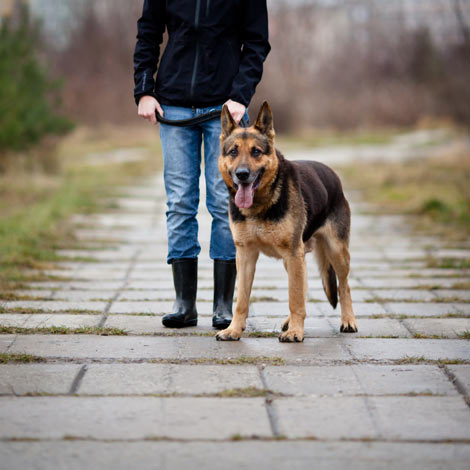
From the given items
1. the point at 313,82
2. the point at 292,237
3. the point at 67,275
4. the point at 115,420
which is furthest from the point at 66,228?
the point at 313,82

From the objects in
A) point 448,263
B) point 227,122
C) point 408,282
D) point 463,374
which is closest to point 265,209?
point 227,122

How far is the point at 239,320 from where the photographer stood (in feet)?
15.8

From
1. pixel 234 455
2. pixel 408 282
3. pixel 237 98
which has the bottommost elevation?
pixel 408 282

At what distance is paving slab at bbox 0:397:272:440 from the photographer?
315cm

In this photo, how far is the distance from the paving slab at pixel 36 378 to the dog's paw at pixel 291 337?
1.25 m

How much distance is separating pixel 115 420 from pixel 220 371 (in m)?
0.86

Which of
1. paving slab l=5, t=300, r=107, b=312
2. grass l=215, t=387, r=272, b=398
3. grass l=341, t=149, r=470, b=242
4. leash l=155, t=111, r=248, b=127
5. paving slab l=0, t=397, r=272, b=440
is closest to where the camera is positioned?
paving slab l=0, t=397, r=272, b=440

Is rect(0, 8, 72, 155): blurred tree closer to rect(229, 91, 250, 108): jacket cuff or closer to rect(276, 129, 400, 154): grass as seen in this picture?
rect(229, 91, 250, 108): jacket cuff

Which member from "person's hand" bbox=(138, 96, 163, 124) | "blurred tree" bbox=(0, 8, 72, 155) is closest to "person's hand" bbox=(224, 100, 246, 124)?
"person's hand" bbox=(138, 96, 163, 124)

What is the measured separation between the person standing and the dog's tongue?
52 cm

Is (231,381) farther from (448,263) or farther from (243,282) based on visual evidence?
(448,263)

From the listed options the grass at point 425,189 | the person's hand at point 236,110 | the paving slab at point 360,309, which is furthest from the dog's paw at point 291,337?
the grass at point 425,189

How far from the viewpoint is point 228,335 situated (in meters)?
4.74

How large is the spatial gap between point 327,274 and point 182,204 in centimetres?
108
